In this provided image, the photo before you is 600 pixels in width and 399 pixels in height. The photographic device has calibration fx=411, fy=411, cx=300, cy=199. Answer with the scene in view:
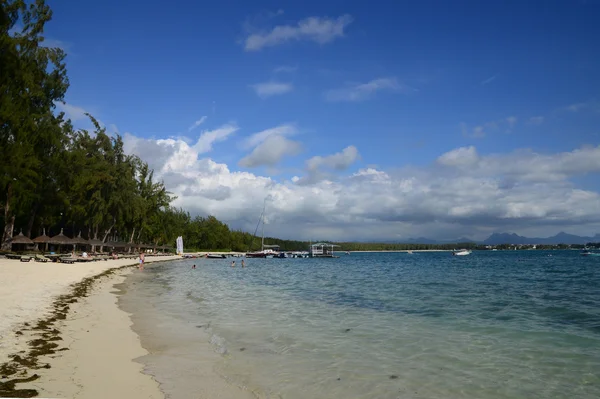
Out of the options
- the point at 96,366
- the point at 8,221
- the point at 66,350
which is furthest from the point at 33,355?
the point at 8,221

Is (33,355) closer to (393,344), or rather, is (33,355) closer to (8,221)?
(393,344)

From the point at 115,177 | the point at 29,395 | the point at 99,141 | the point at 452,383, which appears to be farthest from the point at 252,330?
the point at 99,141

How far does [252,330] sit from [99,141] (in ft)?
224

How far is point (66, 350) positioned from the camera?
9258 millimetres

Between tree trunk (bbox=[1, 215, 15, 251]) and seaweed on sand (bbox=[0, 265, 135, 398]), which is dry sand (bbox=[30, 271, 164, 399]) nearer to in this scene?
seaweed on sand (bbox=[0, 265, 135, 398])

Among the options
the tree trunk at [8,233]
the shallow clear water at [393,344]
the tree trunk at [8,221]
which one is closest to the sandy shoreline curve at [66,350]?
the shallow clear water at [393,344]

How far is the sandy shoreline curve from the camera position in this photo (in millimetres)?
6938

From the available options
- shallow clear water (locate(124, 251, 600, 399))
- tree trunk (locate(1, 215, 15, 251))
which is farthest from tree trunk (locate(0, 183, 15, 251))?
shallow clear water (locate(124, 251, 600, 399))

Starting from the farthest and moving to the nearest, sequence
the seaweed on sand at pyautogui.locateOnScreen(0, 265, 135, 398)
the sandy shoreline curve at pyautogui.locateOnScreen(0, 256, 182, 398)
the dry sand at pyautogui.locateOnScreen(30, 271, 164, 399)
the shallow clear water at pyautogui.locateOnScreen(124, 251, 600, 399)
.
→ 1. the shallow clear water at pyautogui.locateOnScreen(124, 251, 600, 399)
2. the sandy shoreline curve at pyautogui.locateOnScreen(0, 256, 182, 398)
3. the dry sand at pyautogui.locateOnScreen(30, 271, 164, 399)
4. the seaweed on sand at pyautogui.locateOnScreen(0, 265, 135, 398)

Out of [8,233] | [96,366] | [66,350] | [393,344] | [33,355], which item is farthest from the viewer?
[8,233]

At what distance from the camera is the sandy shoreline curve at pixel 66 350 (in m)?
6.94

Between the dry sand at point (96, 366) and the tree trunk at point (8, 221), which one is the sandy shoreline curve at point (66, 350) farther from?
the tree trunk at point (8, 221)

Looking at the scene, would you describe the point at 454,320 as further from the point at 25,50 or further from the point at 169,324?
the point at 25,50

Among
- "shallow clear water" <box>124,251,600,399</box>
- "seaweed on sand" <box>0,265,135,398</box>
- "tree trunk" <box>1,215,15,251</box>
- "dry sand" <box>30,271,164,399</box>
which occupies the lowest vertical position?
"shallow clear water" <box>124,251,600,399</box>
